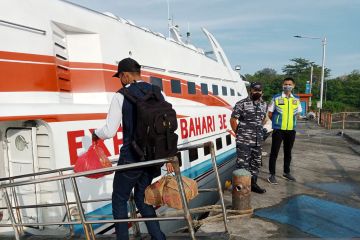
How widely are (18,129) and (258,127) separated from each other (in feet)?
11.9

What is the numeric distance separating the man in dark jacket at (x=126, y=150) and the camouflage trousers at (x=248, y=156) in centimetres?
277

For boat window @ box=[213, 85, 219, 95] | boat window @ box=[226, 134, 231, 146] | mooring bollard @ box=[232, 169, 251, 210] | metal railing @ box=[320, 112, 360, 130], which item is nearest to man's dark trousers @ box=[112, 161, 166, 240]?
mooring bollard @ box=[232, 169, 251, 210]

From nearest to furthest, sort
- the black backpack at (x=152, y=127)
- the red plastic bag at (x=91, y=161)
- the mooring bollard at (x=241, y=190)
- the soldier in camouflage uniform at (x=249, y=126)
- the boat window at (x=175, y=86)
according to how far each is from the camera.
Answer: the black backpack at (x=152, y=127) < the red plastic bag at (x=91, y=161) < the mooring bollard at (x=241, y=190) < the soldier in camouflage uniform at (x=249, y=126) < the boat window at (x=175, y=86)

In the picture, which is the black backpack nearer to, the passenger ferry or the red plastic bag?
the red plastic bag

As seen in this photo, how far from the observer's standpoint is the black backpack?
2.88 meters

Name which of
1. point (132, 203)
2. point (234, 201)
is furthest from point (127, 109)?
point (234, 201)

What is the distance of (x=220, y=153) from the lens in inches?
331

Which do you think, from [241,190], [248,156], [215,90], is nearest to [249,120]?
[248,156]

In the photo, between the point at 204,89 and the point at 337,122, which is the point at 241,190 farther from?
the point at 337,122

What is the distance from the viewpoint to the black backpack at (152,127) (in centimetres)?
288

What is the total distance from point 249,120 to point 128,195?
3061 mm

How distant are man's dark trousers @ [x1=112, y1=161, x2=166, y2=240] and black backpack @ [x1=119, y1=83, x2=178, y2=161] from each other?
27cm

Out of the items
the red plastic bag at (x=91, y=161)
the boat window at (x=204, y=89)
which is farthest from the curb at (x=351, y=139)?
the red plastic bag at (x=91, y=161)

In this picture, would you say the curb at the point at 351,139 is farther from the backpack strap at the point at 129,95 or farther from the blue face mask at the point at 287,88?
the backpack strap at the point at 129,95
